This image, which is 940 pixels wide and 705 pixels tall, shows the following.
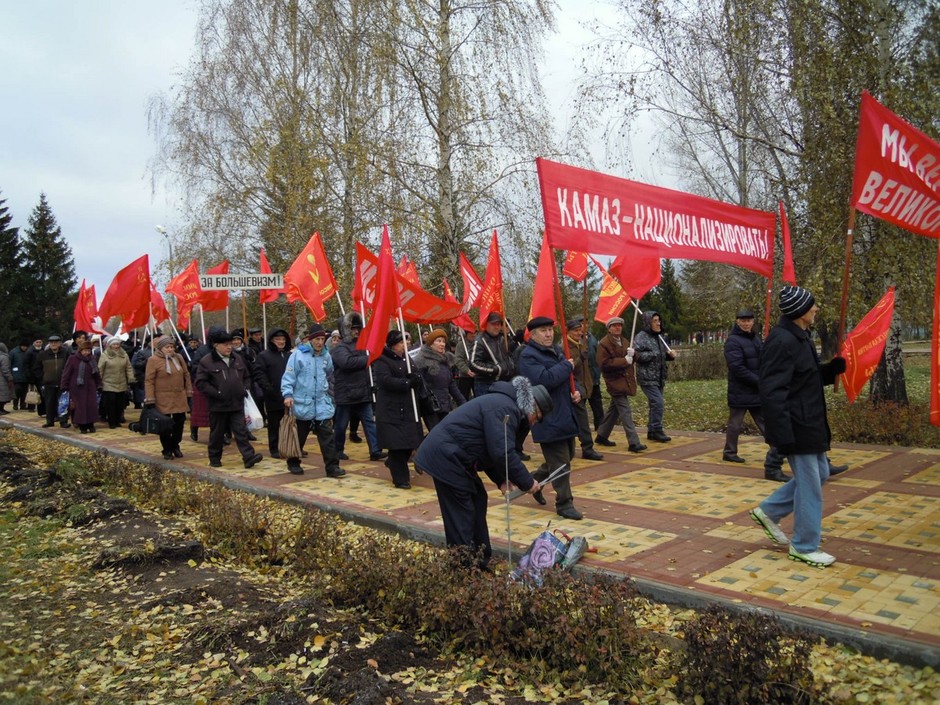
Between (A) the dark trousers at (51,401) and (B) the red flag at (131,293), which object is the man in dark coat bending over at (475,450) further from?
(A) the dark trousers at (51,401)

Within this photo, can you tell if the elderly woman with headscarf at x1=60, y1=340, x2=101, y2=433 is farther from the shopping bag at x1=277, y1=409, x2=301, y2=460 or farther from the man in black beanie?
the man in black beanie

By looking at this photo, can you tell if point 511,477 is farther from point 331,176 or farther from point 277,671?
point 331,176

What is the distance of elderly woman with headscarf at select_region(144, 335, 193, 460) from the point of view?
11.5 m

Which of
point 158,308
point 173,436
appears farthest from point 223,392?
point 158,308

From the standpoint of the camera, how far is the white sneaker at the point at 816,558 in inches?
222

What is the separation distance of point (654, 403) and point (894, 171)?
19.6ft

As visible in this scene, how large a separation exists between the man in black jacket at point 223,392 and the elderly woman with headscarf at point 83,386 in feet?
20.6

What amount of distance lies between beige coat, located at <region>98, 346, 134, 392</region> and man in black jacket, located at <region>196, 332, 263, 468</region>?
626 centimetres

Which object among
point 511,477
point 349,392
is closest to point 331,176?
point 349,392

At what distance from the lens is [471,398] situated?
37.9 ft

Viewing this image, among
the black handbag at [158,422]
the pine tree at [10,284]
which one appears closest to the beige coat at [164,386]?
the black handbag at [158,422]

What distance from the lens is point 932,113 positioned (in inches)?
462

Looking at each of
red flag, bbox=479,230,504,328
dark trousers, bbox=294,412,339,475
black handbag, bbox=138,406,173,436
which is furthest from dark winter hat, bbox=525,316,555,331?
black handbag, bbox=138,406,173,436

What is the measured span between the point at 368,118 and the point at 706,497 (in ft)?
51.6
